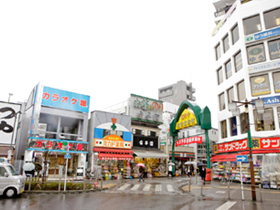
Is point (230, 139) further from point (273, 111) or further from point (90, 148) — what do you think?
point (90, 148)

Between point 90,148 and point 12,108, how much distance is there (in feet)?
33.3

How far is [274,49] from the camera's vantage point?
22.7 metres

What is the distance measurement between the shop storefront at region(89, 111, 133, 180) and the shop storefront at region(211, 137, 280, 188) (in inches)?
446

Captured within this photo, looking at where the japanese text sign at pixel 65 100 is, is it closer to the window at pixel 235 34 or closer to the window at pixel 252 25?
the window at pixel 235 34

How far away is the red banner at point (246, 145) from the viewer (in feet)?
66.5

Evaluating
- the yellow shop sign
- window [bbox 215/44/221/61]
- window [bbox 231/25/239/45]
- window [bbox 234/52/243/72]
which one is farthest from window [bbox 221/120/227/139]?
window [bbox 231/25/239/45]

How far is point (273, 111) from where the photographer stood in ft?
71.6

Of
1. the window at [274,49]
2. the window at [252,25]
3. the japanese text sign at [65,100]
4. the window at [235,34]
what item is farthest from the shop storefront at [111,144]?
the window at [274,49]

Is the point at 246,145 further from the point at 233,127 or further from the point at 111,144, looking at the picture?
the point at 111,144

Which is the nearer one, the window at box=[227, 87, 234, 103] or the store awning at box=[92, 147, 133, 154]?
the window at box=[227, 87, 234, 103]

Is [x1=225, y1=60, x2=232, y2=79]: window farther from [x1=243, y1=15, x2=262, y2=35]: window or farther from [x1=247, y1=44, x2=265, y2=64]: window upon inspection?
[x1=243, y1=15, x2=262, y2=35]: window

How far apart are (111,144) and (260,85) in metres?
18.7

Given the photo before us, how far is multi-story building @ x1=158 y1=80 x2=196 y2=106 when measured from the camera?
8025cm

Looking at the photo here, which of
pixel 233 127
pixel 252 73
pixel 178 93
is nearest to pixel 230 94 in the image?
A: pixel 233 127
